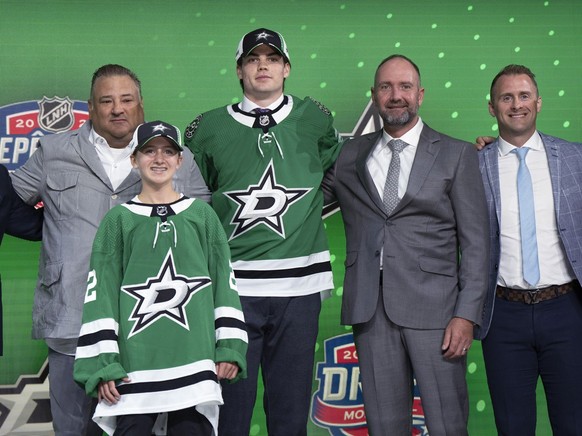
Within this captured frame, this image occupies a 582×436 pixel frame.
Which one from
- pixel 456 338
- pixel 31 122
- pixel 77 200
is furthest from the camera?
pixel 31 122

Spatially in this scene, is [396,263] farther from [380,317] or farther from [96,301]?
[96,301]

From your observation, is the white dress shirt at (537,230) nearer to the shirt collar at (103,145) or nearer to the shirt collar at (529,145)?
the shirt collar at (529,145)

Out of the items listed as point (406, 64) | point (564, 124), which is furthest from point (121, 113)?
point (564, 124)

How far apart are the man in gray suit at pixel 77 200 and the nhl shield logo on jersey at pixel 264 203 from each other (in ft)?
0.58

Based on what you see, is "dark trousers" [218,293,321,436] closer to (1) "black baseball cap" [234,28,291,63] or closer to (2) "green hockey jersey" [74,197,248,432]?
(2) "green hockey jersey" [74,197,248,432]

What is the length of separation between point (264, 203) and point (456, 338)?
773 millimetres

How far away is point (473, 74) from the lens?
13.1ft

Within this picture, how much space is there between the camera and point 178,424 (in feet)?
8.40

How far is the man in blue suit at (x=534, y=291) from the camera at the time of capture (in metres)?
3.06

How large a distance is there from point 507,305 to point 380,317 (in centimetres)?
46

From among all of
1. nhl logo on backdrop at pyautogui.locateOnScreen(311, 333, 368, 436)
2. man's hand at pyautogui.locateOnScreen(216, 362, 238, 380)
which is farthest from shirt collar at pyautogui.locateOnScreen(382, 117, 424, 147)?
nhl logo on backdrop at pyautogui.locateOnScreen(311, 333, 368, 436)

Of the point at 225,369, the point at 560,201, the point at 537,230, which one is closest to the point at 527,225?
the point at 537,230

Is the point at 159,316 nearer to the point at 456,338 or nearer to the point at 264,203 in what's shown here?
the point at 264,203

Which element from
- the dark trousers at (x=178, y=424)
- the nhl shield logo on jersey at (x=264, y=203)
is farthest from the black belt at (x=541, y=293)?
the dark trousers at (x=178, y=424)
